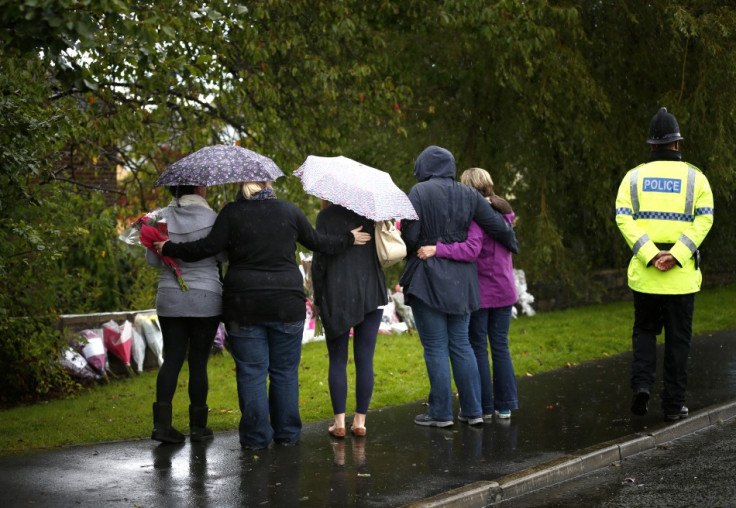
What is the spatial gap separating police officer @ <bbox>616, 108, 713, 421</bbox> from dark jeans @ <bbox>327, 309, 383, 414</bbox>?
203 centimetres

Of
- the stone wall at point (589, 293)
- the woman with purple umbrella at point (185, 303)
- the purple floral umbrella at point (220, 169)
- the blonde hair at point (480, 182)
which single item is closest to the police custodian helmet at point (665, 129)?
the blonde hair at point (480, 182)

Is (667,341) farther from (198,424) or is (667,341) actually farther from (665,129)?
(198,424)

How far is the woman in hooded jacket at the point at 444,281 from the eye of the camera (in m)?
7.56

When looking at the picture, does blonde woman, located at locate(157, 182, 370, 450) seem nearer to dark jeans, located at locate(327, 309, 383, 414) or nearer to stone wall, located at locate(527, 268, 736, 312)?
dark jeans, located at locate(327, 309, 383, 414)

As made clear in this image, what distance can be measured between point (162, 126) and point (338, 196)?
5.25 metres

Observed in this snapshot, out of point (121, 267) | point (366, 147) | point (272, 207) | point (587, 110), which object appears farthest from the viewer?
point (366, 147)

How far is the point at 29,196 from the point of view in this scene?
23.5 feet

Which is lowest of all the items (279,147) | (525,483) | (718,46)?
(525,483)

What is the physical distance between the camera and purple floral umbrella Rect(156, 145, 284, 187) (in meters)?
6.82

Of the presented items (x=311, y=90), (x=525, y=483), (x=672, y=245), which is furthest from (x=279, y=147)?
(x=525, y=483)

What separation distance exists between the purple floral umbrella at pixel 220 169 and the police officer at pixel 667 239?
2.79 meters

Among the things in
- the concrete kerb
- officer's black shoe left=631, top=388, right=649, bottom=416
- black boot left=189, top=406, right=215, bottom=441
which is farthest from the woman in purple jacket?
black boot left=189, top=406, right=215, bottom=441

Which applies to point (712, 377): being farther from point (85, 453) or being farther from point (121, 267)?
point (121, 267)

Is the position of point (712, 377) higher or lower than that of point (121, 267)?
lower
